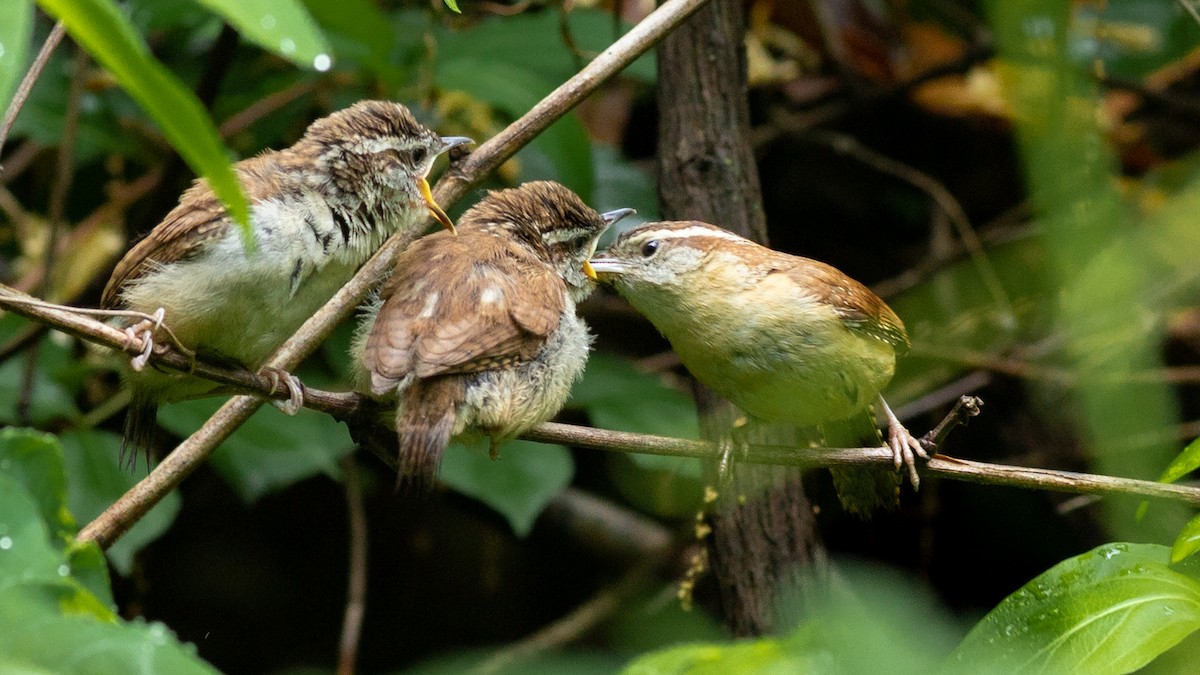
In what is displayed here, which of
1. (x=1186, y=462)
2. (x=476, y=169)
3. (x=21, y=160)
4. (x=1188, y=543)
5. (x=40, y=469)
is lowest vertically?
(x=1188, y=543)

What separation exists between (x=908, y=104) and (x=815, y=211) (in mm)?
810

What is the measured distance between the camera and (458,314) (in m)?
2.88

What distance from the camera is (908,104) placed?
6246mm

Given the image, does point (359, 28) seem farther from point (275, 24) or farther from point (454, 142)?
point (275, 24)

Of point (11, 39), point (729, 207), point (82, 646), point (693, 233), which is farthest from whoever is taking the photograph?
point (729, 207)

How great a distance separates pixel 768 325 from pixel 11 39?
244 centimetres

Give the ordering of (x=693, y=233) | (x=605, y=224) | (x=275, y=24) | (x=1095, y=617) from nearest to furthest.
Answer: (x=275, y=24) < (x=1095, y=617) < (x=693, y=233) < (x=605, y=224)

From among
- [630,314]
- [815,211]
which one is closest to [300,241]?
[630,314]

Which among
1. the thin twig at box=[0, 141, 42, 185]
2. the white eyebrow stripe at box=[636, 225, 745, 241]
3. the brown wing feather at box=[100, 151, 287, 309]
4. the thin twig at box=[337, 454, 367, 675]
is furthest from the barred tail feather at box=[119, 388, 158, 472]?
the thin twig at box=[0, 141, 42, 185]

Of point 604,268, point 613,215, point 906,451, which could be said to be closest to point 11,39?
point 906,451

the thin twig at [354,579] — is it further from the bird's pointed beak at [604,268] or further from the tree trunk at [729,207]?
the bird's pointed beak at [604,268]

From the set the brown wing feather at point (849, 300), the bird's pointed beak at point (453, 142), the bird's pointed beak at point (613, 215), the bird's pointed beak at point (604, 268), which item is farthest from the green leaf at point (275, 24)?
the bird's pointed beak at point (613, 215)

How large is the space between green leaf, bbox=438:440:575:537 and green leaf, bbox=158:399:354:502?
44 centimetres

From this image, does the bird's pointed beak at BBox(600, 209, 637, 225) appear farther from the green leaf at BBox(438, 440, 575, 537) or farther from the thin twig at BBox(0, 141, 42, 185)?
the thin twig at BBox(0, 141, 42, 185)
